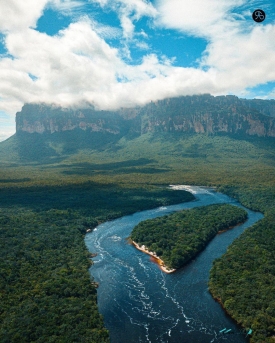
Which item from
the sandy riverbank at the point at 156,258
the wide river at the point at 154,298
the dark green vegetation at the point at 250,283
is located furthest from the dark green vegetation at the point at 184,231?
the dark green vegetation at the point at 250,283

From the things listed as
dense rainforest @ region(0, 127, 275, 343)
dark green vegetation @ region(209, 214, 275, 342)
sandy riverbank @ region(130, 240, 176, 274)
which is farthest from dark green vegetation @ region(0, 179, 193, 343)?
dark green vegetation @ region(209, 214, 275, 342)

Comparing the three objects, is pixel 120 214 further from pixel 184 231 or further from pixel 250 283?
pixel 250 283

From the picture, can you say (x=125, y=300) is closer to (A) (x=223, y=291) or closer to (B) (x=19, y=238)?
(A) (x=223, y=291)

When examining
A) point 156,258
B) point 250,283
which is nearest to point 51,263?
point 156,258

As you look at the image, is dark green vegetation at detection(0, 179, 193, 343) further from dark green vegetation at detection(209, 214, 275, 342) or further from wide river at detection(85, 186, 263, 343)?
dark green vegetation at detection(209, 214, 275, 342)

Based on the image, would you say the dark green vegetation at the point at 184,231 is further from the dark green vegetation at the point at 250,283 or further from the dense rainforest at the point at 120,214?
the dense rainforest at the point at 120,214

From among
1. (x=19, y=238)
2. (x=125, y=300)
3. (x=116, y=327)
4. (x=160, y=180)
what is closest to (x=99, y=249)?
(x=19, y=238)
